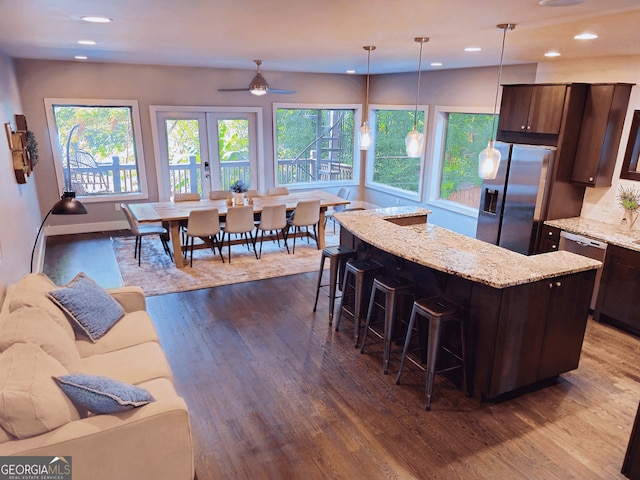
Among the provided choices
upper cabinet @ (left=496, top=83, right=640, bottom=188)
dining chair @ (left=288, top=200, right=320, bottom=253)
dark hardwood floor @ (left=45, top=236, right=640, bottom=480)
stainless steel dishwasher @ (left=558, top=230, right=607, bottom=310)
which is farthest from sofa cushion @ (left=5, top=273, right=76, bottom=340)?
upper cabinet @ (left=496, top=83, right=640, bottom=188)

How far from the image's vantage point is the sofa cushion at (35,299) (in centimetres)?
261

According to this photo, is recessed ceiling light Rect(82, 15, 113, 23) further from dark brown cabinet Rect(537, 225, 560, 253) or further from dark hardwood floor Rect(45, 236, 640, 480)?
dark brown cabinet Rect(537, 225, 560, 253)

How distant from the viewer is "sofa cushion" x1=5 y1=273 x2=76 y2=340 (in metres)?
2.61

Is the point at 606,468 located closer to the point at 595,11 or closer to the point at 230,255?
the point at 595,11

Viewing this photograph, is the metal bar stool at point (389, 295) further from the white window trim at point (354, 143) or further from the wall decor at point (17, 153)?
the white window trim at point (354, 143)

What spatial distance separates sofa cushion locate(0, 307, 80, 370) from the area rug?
2.38 meters

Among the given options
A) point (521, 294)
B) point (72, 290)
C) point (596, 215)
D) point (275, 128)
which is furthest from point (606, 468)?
point (275, 128)

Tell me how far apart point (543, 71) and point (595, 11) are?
3096 millimetres

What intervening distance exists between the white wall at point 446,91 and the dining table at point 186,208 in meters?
1.77

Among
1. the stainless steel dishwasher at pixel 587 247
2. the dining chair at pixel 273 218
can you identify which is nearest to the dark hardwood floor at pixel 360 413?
the stainless steel dishwasher at pixel 587 247

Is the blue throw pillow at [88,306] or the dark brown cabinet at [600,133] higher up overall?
the dark brown cabinet at [600,133]

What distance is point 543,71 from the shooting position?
522 centimetres

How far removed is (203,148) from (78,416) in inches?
239

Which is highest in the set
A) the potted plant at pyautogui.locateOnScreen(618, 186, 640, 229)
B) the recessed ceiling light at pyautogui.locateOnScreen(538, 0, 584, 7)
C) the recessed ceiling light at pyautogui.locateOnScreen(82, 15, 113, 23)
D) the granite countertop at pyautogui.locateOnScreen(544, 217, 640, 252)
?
the recessed ceiling light at pyautogui.locateOnScreen(82, 15, 113, 23)
